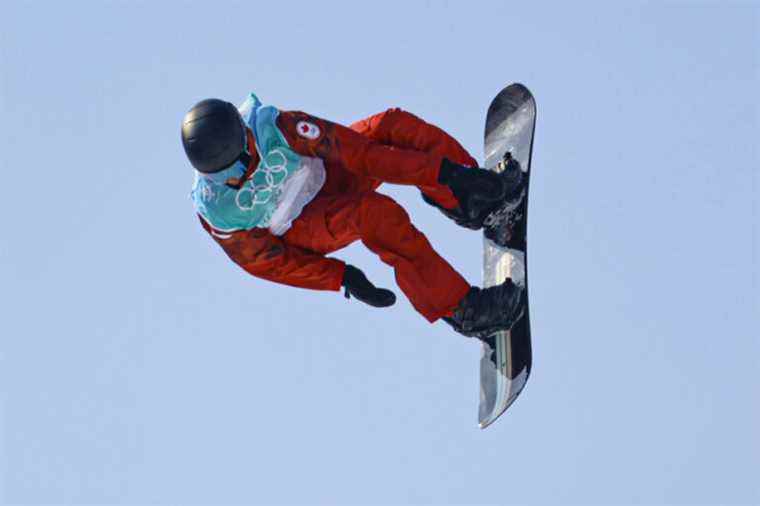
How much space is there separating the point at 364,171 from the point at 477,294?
48.9 inches

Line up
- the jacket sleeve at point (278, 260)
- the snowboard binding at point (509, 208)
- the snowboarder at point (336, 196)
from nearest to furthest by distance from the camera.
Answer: the snowboarder at point (336, 196)
the jacket sleeve at point (278, 260)
the snowboard binding at point (509, 208)

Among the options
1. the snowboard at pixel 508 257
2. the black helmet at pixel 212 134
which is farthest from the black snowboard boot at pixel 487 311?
the black helmet at pixel 212 134

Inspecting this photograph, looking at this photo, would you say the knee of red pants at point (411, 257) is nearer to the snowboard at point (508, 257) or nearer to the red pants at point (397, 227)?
the red pants at point (397, 227)

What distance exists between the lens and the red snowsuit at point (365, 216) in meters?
10.9

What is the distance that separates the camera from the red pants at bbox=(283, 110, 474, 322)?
10945mm

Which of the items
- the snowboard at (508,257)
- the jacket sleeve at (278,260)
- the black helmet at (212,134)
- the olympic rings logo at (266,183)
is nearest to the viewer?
the black helmet at (212,134)

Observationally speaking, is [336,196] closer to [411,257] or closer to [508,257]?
[411,257]

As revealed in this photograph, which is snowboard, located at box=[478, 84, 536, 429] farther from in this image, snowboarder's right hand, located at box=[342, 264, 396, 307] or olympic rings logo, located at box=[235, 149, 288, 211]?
olympic rings logo, located at box=[235, 149, 288, 211]

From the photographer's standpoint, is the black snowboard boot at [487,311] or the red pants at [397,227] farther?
the black snowboard boot at [487,311]

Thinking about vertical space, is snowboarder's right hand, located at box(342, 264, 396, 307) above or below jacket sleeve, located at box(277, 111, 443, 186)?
below

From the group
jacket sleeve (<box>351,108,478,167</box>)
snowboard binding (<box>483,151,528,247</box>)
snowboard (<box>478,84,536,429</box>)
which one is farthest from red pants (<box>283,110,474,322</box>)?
snowboard (<box>478,84,536,429</box>)

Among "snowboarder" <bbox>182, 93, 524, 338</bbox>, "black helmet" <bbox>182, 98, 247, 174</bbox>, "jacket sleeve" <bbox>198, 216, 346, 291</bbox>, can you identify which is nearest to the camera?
"black helmet" <bbox>182, 98, 247, 174</bbox>

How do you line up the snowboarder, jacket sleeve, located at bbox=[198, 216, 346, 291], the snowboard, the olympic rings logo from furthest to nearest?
the snowboard
jacket sleeve, located at bbox=[198, 216, 346, 291]
the olympic rings logo
the snowboarder

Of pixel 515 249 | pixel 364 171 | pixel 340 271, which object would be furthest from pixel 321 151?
pixel 515 249
